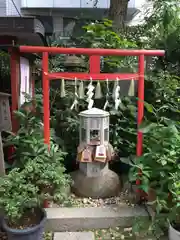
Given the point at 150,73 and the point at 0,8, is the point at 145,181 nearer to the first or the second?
the point at 150,73

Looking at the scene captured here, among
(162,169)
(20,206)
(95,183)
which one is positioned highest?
(162,169)

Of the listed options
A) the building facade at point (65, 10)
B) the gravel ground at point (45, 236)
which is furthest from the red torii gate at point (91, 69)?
the building facade at point (65, 10)

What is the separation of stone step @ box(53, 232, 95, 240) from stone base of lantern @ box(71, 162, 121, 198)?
25.9 inches

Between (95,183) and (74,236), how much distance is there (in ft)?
2.72

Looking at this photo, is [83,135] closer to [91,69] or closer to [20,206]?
[91,69]

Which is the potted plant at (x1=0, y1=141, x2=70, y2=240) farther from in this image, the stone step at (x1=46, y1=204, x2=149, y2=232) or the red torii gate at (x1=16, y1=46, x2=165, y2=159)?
the red torii gate at (x1=16, y1=46, x2=165, y2=159)

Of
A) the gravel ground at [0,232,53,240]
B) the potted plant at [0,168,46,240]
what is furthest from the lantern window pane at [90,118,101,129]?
the gravel ground at [0,232,53,240]

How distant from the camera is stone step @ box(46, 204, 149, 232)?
3391 mm

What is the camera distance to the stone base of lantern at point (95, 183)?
153 inches

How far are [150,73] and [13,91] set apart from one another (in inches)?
109

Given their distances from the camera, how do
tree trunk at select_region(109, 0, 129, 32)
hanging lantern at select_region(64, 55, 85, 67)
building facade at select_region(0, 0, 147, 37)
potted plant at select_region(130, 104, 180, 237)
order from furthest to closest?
building facade at select_region(0, 0, 147, 37), tree trunk at select_region(109, 0, 129, 32), hanging lantern at select_region(64, 55, 85, 67), potted plant at select_region(130, 104, 180, 237)

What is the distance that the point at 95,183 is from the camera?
388 cm

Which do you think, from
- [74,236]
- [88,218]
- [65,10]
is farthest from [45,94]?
[65,10]

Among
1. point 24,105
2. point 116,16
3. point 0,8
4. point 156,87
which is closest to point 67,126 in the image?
point 24,105
